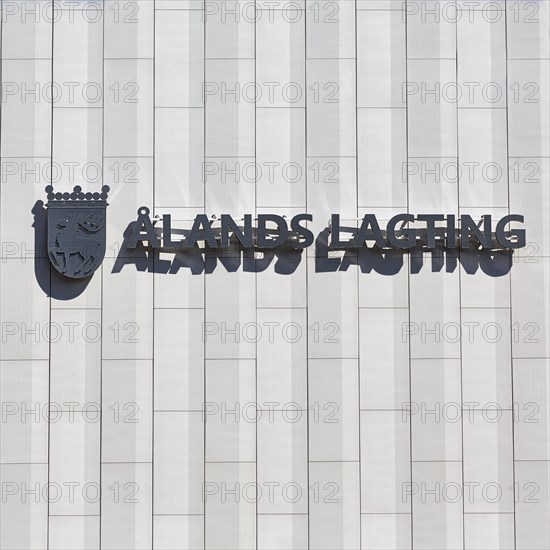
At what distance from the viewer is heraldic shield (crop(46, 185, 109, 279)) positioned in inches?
240

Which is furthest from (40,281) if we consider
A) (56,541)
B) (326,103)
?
(326,103)

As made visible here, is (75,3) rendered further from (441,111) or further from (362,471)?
(362,471)

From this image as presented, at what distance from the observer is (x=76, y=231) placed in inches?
241

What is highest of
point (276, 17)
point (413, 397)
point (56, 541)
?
point (276, 17)

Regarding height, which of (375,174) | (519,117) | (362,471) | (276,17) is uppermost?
(276,17)

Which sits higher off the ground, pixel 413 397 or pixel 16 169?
pixel 16 169

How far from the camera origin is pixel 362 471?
6.09m

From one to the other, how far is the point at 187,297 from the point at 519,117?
11.0 ft

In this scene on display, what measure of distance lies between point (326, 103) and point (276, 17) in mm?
893

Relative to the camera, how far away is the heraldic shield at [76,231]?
20.0 feet

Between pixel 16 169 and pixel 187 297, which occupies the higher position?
pixel 16 169

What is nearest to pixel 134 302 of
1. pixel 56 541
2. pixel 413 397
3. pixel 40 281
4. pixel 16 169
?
pixel 40 281

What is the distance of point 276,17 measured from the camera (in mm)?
6305

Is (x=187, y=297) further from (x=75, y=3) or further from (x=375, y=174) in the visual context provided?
(x=75, y=3)
